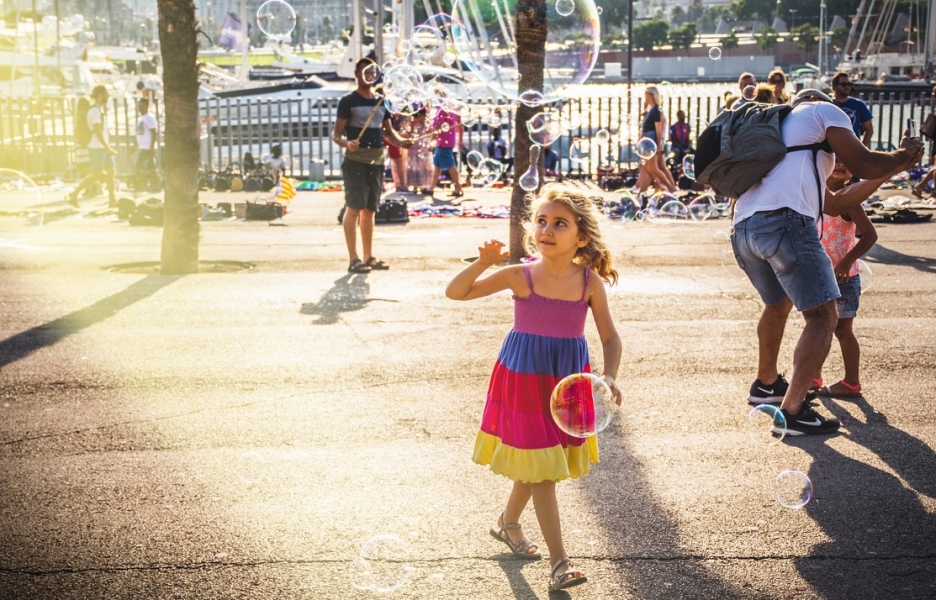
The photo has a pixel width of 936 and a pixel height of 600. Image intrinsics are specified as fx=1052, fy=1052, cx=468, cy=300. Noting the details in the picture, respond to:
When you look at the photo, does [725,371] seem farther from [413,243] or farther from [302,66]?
[302,66]

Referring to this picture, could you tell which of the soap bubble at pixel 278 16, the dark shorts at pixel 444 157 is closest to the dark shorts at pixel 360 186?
the soap bubble at pixel 278 16

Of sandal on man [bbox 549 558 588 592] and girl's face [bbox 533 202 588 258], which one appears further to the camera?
girl's face [bbox 533 202 588 258]

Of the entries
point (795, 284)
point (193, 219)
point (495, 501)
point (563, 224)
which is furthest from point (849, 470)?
point (193, 219)

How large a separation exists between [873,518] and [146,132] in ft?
60.1

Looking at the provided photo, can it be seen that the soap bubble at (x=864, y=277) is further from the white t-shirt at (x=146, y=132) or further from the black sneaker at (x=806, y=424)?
the white t-shirt at (x=146, y=132)

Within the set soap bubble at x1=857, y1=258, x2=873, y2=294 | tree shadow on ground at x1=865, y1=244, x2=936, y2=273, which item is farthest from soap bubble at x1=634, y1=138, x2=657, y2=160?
soap bubble at x1=857, y1=258, x2=873, y2=294

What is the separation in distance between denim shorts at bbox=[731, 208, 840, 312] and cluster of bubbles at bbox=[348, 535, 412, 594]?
2.51 m

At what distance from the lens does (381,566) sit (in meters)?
4.03

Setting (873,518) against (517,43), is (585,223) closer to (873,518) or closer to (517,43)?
(873,518)

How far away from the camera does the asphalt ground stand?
13.1 ft

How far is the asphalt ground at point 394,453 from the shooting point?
4.01 meters

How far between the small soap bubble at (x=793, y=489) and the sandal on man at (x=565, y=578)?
1230 mm

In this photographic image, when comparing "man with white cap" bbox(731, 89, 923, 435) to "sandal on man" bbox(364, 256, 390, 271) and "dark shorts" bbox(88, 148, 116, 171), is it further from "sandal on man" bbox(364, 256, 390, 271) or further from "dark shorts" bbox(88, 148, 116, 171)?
"dark shorts" bbox(88, 148, 116, 171)

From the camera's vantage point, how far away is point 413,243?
1282 cm
